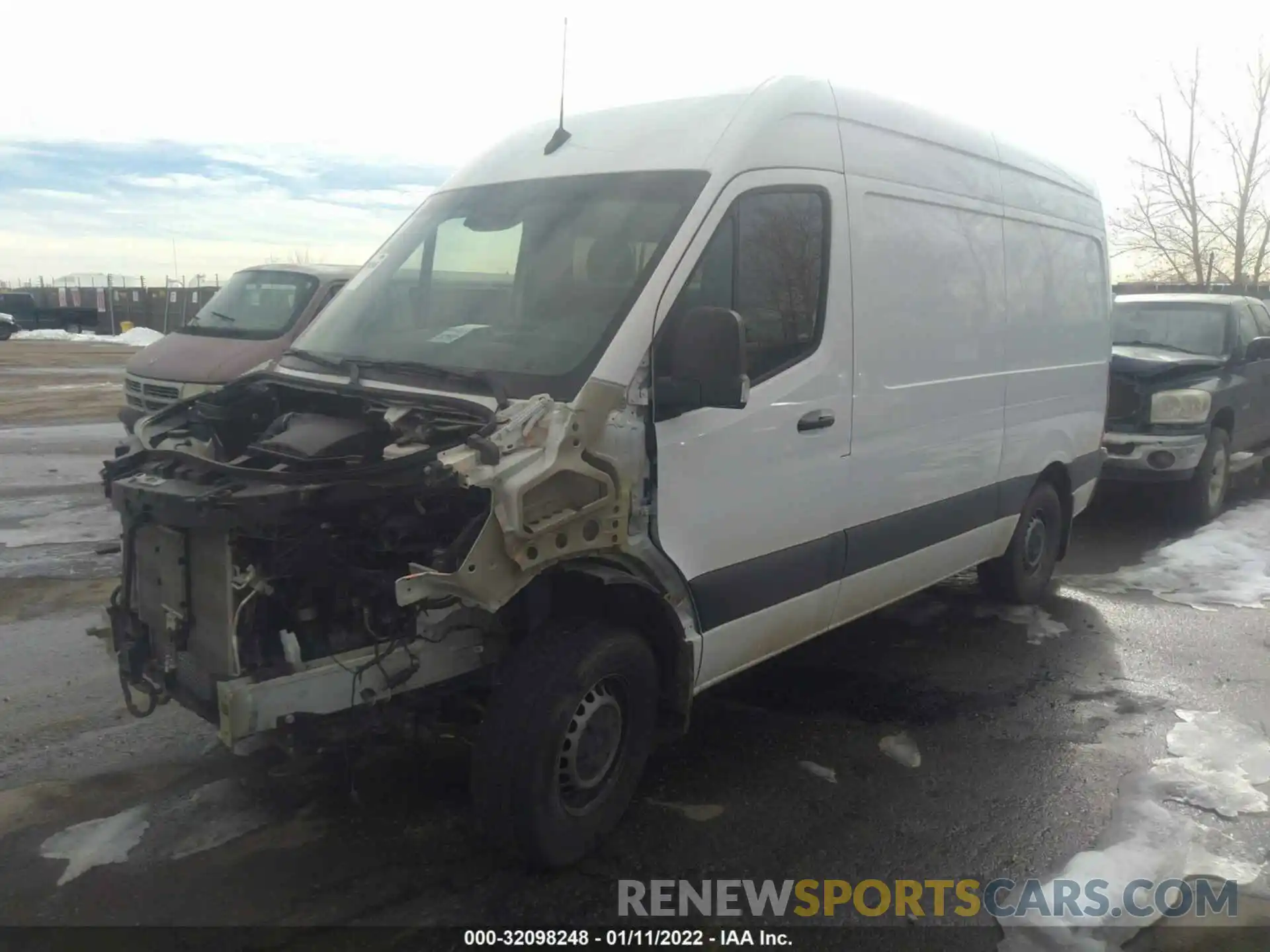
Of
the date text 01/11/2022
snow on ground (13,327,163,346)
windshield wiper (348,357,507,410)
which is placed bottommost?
the date text 01/11/2022

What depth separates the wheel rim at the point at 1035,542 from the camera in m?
6.54

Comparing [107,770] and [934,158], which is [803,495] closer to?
[934,158]

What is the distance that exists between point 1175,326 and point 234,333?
8970mm

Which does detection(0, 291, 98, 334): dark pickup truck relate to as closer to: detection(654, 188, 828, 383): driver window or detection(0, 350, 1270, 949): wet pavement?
detection(0, 350, 1270, 949): wet pavement

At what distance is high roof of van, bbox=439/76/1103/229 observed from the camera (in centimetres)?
402

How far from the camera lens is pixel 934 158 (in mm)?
5082

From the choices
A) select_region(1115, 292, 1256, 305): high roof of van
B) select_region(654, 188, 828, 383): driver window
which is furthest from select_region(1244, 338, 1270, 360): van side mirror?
select_region(654, 188, 828, 383): driver window

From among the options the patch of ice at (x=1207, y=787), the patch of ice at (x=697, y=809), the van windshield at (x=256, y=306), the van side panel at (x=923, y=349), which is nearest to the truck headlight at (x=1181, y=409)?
the van side panel at (x=923, y=349)

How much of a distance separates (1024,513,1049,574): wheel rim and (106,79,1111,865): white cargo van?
1.66 metres

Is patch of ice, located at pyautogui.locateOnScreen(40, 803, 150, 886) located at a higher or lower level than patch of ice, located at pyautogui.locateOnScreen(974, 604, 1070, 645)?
higher

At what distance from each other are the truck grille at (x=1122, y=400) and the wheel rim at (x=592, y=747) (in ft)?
22.3

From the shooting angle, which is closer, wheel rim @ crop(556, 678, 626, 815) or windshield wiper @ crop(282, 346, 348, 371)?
wheel rim @ crop(556, 678, 626, 815)

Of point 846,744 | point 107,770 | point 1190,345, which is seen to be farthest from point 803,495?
point 1190,345

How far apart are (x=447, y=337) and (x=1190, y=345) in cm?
830
